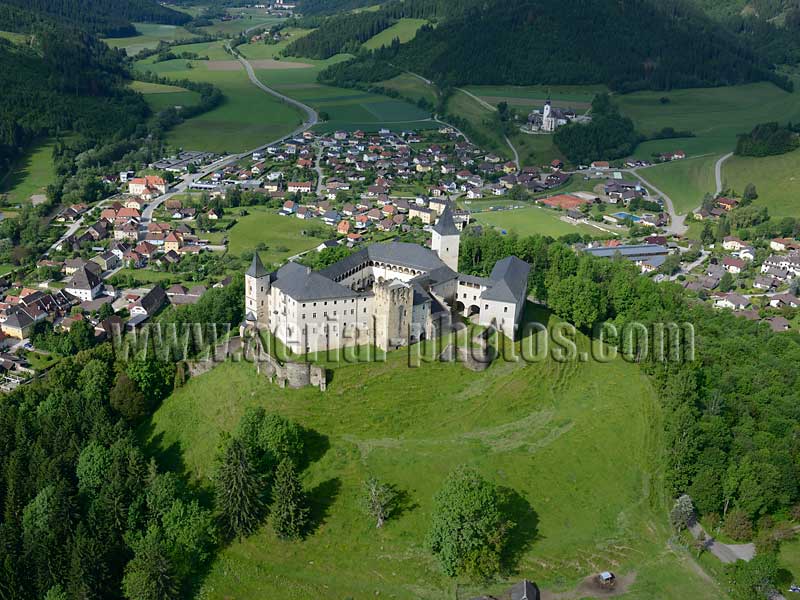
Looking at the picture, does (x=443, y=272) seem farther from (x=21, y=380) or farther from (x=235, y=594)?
(x=21, y=380)

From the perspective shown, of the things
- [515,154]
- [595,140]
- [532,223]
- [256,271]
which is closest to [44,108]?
[515,154]

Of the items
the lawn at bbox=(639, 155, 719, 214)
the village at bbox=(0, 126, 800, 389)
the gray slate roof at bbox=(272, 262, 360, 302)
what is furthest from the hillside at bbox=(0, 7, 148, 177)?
the lawn at bbox=(639, 155, 719, 214)

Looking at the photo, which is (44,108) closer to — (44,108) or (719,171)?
(44,108)

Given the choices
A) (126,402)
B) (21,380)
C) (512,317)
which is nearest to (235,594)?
(126,402)

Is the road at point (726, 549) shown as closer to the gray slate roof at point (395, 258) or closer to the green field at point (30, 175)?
the gray slate roof at point (395, 258)

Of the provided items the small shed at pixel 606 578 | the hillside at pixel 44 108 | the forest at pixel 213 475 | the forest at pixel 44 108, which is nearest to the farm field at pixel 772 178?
the forest at pixel 213 475
